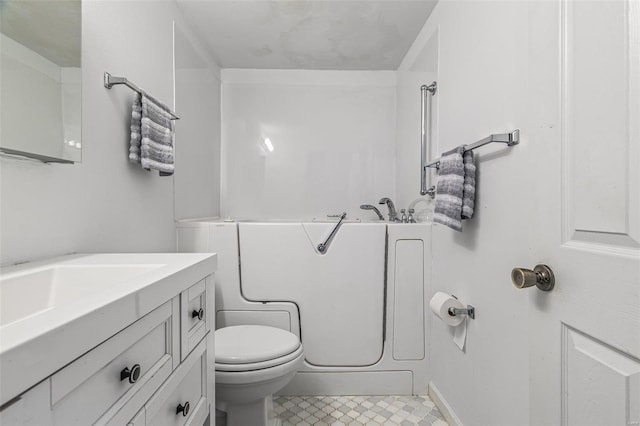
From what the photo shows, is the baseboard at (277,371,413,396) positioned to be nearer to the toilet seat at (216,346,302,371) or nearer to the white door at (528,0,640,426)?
the toilet seat at (216,346,302,371)

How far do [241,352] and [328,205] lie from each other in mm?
1632

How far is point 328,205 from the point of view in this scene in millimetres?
2754

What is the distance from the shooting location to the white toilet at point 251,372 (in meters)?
1.25

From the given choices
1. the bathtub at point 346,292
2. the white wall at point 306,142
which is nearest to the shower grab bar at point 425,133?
the bathtub at point 346,292

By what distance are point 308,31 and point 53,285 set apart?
198 cm

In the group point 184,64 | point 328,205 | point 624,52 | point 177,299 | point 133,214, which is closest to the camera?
point 624,52

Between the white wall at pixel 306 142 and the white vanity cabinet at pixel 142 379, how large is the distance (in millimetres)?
1806

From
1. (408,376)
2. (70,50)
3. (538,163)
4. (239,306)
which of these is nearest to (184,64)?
(70,50)

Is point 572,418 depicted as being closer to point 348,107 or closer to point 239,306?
Answer: point 239,306

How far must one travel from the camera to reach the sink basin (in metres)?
0.71

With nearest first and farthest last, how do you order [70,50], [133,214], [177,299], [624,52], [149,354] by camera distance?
[624,52]
[149,354]
[177,299]
[70,50]
[133,214]

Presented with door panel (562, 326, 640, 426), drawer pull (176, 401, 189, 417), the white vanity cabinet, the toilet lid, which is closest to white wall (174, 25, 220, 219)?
the toilet lid

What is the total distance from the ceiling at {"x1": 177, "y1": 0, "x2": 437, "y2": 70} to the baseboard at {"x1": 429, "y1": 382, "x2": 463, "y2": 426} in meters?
2.16

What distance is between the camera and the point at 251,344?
1390mm
